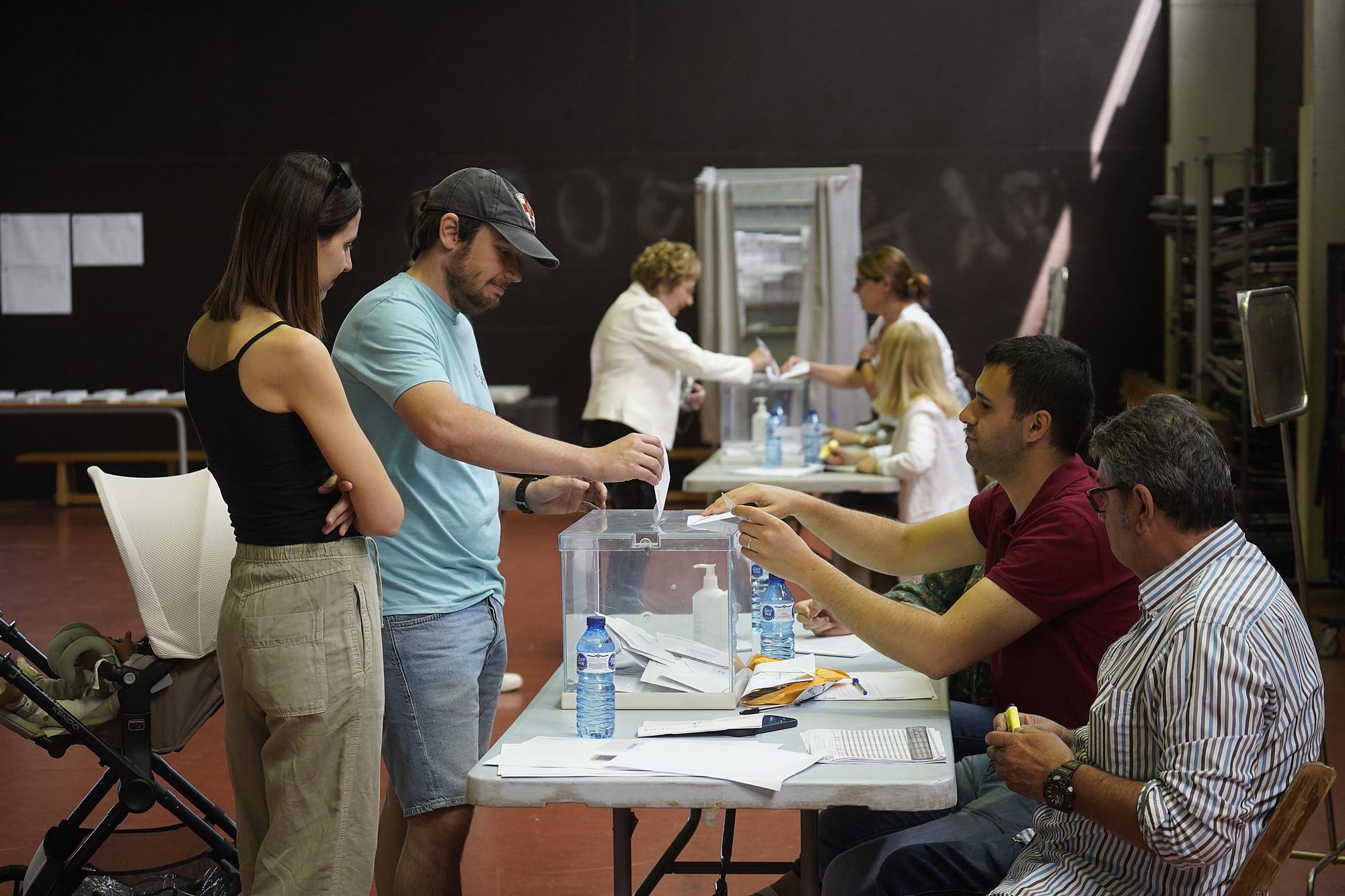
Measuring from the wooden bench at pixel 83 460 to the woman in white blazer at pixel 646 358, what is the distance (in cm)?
454

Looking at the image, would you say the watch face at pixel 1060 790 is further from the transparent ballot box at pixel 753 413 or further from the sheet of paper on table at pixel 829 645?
the transparent ballot box at pixel 753 413

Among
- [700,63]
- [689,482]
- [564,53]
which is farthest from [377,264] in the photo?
Result: [689,482]

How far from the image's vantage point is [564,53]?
368 inches

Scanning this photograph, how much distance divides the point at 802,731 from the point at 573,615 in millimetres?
469

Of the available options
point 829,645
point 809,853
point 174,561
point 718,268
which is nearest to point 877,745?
point 809,853

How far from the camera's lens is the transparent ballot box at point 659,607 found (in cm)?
235

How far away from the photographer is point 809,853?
2027mm

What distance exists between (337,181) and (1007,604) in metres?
1.31

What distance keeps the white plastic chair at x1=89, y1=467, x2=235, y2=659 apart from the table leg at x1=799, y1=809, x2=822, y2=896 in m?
1.32

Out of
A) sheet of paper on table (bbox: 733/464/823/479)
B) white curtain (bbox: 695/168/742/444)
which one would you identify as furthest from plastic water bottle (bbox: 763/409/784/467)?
white curtain (bbox: 695/168/742/444)

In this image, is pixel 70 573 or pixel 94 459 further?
pixel 94 459

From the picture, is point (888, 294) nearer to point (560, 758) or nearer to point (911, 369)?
point (911, 369)

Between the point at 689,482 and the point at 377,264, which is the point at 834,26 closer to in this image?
the point at 377,264

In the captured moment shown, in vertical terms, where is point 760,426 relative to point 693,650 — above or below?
above
